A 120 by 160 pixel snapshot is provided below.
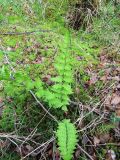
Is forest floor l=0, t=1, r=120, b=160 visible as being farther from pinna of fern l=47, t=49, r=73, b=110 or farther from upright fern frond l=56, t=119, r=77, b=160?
upright fern frond l=56, t=119, r=77, b=160

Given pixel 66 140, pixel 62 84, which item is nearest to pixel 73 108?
pixel 62 84

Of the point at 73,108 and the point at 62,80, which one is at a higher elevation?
the point at 62,80

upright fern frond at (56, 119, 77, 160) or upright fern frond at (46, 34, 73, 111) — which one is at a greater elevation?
upright fern frond at (46, 34, 73, 111)

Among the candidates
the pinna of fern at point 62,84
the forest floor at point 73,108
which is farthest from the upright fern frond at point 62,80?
the forest floor at point 73,108

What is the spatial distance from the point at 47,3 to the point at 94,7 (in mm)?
894

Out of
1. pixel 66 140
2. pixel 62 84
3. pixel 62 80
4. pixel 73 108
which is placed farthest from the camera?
pixel 73 108

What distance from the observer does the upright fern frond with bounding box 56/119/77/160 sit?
2436mm

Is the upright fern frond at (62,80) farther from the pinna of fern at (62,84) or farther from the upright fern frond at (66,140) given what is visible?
the upright fern frond at (66,140)

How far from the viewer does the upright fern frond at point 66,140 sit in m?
2.44

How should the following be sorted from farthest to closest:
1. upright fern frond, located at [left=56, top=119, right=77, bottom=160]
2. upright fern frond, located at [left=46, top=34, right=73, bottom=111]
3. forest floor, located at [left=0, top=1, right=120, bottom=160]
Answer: forest floor, located at [left=0, top=1, right=120, bottom=160]
upright fern frond, located at [left=46, top=34, right=73, bottom=111]
upright fern frond, located at [left=56, top=119, right=77, bottom=160]

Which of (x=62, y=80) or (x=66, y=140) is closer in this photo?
(x=66, y=140)

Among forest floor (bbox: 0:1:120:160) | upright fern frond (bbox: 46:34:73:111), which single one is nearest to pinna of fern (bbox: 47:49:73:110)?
upright fern frond (bbox: 46:34:73:111)

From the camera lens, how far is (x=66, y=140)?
97.2 inches

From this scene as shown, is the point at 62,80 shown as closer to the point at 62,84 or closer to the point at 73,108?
the point at 62,84
